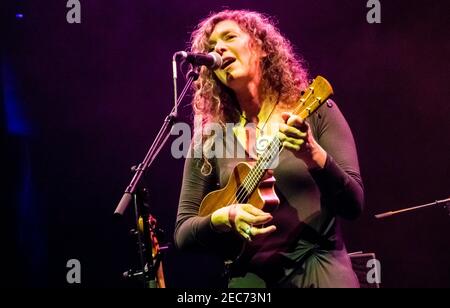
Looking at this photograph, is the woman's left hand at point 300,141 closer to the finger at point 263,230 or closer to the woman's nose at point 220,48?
the finger at point 263,230

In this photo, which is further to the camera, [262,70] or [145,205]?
[262,70]

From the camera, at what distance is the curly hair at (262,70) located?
2.41 metres

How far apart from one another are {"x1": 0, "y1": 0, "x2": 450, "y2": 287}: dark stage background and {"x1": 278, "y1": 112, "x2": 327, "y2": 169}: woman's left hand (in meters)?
2.10

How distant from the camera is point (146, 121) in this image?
13.2 feet

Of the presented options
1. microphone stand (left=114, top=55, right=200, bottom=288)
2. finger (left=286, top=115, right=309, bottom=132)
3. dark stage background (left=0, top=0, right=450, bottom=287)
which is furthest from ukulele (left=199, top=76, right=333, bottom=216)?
dark stage background (left=0, top=0, right=450, bottom=287)

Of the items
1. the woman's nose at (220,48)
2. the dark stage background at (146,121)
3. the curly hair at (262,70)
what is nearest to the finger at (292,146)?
the curly hair at (262,70)

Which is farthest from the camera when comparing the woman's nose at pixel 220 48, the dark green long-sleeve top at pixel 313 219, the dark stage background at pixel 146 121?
the dark stage background at pixel 146 121

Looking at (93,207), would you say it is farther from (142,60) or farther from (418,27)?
(418,27)

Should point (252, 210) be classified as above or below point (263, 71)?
below

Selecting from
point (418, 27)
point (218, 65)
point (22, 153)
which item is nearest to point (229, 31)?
point (218, 65)

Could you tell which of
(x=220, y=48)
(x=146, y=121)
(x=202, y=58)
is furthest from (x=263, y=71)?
(x=146, y=121)

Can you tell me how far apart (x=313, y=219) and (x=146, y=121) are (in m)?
2.31

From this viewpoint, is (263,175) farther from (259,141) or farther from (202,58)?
(202,58)

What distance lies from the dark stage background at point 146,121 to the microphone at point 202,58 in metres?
1.57
